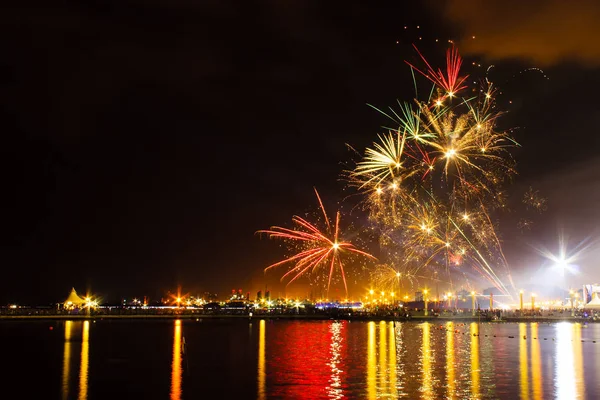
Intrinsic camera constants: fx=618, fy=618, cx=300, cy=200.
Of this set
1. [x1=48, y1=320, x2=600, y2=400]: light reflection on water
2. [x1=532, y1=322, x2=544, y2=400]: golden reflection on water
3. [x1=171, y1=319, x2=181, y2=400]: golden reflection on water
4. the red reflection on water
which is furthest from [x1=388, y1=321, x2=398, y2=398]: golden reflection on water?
[x1=171, y1=319, x2=181, y2=400]: golden reflection on water

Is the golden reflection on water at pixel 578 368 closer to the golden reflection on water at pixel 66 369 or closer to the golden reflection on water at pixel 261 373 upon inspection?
the golden reflection on water at pixel 261 373

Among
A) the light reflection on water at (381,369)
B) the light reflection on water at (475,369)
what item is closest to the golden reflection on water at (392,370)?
the light reflection on water at (381,369)

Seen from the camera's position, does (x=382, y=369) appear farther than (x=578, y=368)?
No

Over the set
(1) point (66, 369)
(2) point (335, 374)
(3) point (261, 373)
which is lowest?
(1) point (66, 369)

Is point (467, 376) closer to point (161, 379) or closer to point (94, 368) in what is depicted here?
point (161, 379)

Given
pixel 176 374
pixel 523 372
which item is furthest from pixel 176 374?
pixel 523 372

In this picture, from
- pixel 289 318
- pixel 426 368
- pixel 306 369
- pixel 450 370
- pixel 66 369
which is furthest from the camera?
pixel 289 318

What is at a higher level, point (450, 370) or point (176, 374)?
point (450, 370)

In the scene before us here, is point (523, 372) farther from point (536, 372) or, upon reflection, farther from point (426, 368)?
point (426, 368)

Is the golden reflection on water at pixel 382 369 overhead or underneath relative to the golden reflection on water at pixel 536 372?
underneath

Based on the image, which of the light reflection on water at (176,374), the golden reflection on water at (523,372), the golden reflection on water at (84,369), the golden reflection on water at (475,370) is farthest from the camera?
the golden reflection on water at (84,369)

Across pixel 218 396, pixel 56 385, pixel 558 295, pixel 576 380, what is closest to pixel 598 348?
pixel 576 380

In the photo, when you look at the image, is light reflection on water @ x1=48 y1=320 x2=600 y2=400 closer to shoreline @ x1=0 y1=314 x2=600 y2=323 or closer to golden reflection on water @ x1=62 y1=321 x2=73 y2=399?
golden reflection on water @ x1=62 y1=321 x2=73 y2=399

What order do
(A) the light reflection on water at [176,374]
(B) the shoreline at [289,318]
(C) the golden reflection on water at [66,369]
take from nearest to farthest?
(A) the light reflection on water at [176,374], (C) the golden reflection on water at [66,369], (B) the shoreline at [289,318]
